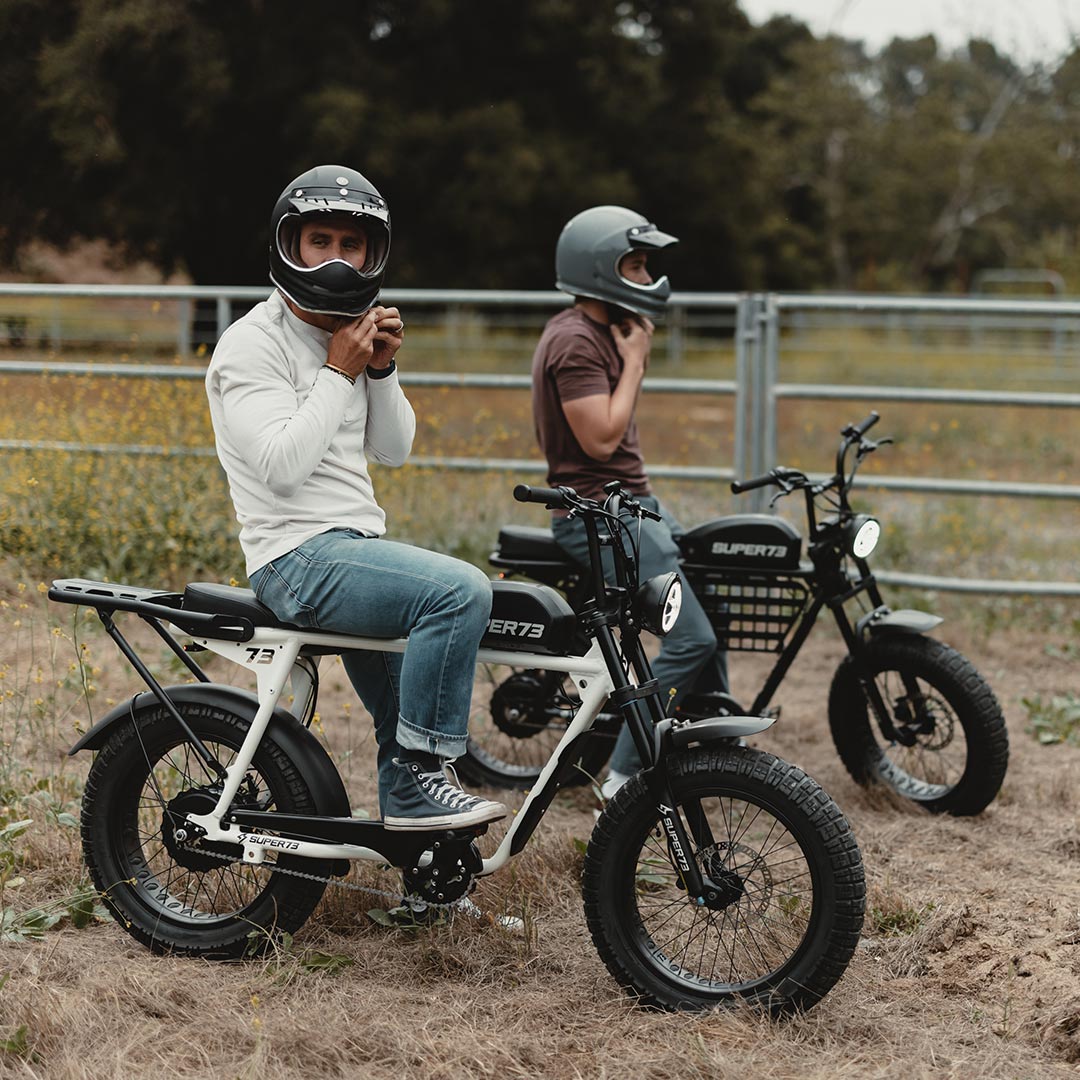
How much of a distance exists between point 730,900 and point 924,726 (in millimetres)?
1564

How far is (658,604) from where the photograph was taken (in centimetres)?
323

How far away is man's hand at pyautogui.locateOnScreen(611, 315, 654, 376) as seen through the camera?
14.5 feet

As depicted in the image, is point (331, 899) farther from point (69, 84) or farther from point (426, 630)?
point (69, 84)

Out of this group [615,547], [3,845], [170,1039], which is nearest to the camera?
→ [170,1039]

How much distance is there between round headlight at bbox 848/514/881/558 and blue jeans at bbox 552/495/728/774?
49cm

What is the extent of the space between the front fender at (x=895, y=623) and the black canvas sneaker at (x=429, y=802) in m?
1.70

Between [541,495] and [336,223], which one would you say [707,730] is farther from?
[336,223]

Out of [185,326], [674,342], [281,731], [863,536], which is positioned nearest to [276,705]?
[281,731]

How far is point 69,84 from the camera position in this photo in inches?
819

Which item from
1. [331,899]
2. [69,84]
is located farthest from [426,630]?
→ [69,84]

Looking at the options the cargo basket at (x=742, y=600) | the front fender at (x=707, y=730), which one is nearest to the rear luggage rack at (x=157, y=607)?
the front fender at (x=707, y=730)

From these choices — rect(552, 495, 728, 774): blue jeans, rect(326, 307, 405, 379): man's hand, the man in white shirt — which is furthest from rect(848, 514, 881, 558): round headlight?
rect(326, 307, 405, 379): man's hand

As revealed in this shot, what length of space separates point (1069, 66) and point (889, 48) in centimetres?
2970

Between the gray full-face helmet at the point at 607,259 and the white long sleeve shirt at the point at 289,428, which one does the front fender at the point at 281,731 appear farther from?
the gray full-face helmet at the point at 607,259
